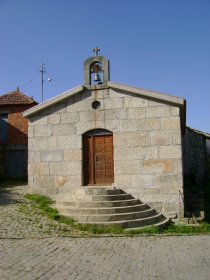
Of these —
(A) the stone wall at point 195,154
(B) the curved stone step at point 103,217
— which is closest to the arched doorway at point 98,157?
(B) the curved stone step at point 103,217

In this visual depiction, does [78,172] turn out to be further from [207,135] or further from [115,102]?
[207,135]

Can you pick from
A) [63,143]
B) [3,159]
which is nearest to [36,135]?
[63,143]

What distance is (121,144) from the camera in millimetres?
12344

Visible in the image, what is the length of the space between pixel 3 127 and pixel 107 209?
1191 centimetres

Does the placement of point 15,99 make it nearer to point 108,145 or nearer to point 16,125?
point 16,125

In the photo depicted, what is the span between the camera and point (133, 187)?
39.5ft

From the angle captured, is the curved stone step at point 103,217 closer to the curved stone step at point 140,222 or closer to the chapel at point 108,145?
the curved stone step at point 140,222

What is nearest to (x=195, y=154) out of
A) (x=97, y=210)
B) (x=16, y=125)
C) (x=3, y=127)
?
(x=16, y=125)

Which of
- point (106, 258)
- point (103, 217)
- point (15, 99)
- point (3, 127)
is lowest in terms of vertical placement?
point (106, 258)

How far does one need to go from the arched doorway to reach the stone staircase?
42.2 inches

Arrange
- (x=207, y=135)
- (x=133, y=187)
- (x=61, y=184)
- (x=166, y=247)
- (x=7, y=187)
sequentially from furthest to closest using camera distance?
(x=207, y=135), (x=7, y=187), (x=61, y=184), (x=133, y=187), (x=166, y=247)

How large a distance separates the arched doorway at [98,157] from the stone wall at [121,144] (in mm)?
240

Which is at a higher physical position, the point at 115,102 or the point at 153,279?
the point at 115,102

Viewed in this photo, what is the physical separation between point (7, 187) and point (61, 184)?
3.41 m
